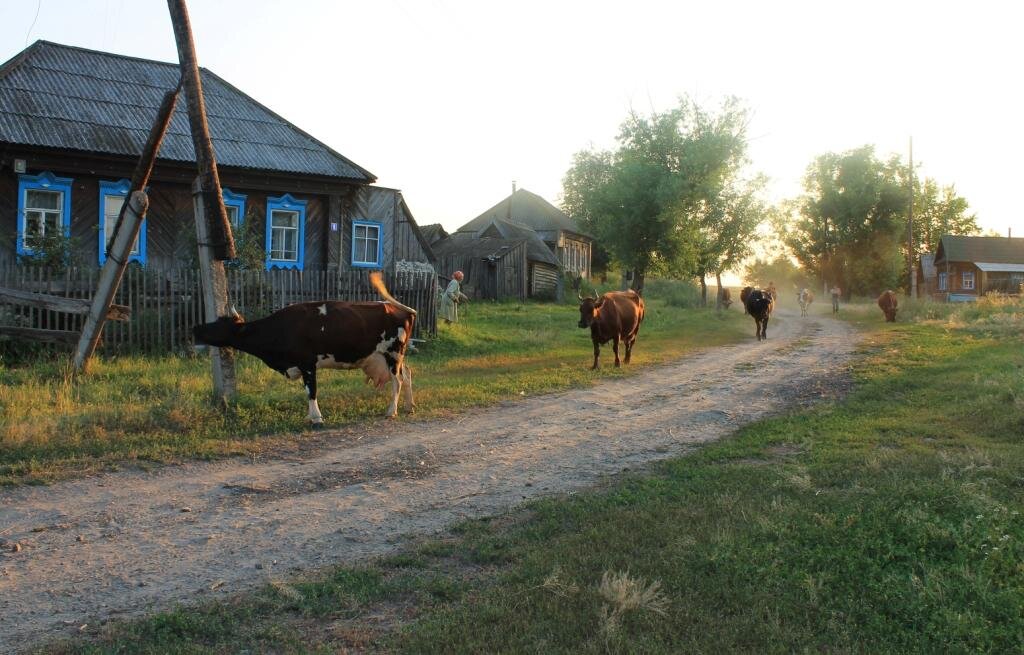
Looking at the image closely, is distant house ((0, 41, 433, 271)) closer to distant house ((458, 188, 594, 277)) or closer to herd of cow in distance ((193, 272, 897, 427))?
herd of cow in distance ((193, 272, 897, 427))

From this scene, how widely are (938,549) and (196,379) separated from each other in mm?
10056

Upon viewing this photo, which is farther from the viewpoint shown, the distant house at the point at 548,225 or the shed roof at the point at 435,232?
the distant house at the point at 548,225

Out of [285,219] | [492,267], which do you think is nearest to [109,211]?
[285,219]

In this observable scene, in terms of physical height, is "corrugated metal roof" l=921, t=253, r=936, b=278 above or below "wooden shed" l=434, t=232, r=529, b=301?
above

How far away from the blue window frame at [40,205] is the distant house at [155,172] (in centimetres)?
2

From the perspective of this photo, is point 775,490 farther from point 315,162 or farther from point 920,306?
point 920,306

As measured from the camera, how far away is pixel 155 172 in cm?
1955

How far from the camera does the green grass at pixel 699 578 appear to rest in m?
3.93

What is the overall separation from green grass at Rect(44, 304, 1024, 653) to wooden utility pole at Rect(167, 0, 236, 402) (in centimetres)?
556

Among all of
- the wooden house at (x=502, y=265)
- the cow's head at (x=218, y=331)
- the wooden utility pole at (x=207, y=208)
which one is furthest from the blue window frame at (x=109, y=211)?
the wooden house at (x=502, y=265)

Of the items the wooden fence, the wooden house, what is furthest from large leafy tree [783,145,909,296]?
the wooden fence

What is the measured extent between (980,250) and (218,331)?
2675 inches

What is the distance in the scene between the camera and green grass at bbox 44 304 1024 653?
3926 millimetres

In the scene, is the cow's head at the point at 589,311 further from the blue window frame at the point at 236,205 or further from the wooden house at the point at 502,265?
the wooden house at the point at 502,265
